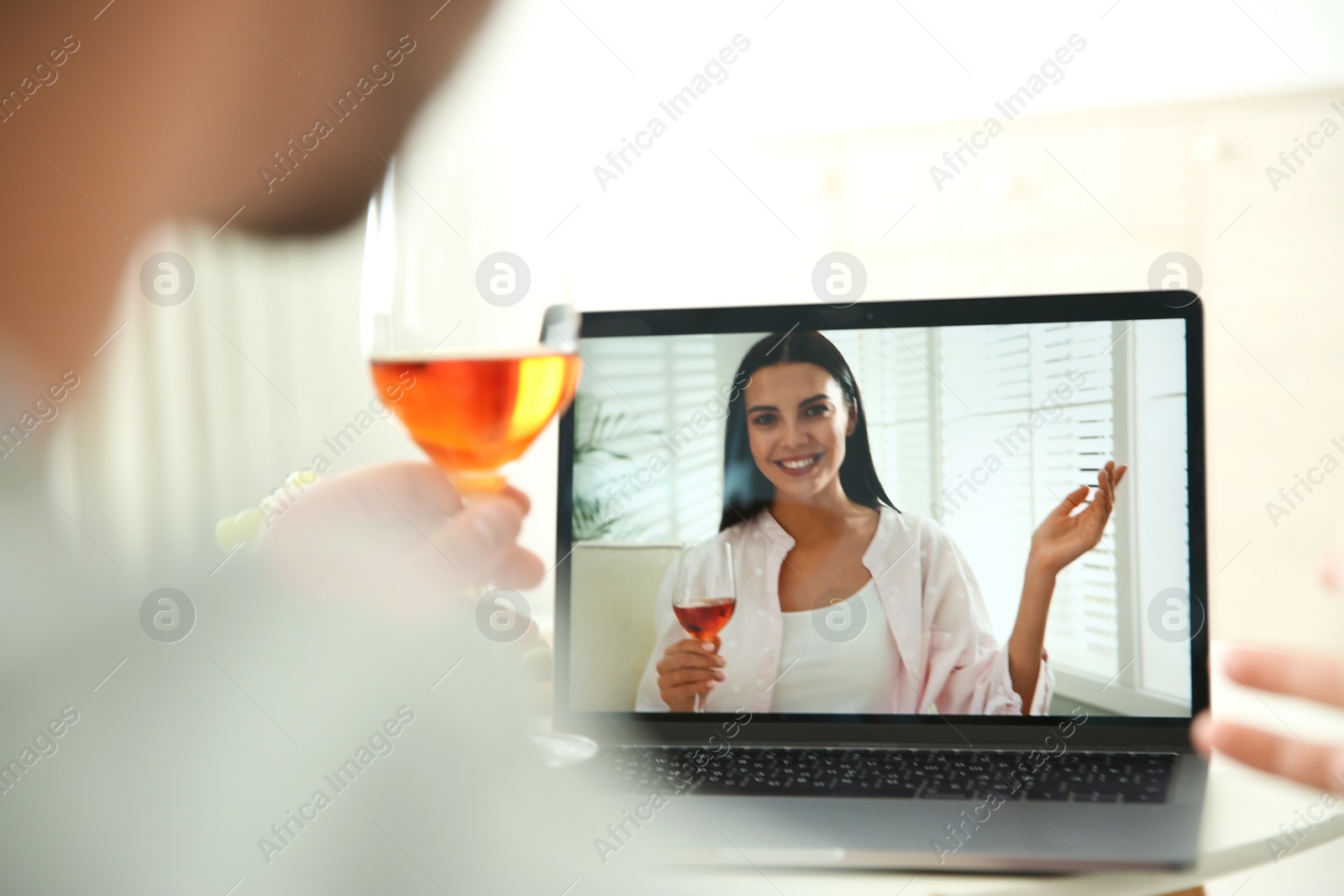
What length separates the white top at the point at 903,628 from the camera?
0.63 meters

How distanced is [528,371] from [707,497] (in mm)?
353

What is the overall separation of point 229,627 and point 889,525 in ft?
1.63

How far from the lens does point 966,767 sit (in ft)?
1.85

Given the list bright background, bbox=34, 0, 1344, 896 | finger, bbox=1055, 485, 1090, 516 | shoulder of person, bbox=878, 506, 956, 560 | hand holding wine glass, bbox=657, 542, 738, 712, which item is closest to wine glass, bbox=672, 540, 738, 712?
hand holding wine glass, bbox=657, 542, 738, 712

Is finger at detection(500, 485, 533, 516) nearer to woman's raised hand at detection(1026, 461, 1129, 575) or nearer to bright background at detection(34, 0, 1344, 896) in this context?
woman's raised hand at detection(1026, 461, 1129, 575)

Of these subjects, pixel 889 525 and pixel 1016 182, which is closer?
pixel 889 525

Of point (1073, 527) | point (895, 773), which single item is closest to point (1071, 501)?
point (1073, 527)

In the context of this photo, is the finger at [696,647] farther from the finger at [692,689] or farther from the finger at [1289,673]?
the finger at [1289,673]

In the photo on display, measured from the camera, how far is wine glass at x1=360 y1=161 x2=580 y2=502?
12.7 inches

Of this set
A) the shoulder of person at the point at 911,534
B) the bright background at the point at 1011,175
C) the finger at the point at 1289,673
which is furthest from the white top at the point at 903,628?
the bright background at the point at 1011,175

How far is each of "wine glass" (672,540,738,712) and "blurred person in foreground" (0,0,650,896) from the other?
379 mm

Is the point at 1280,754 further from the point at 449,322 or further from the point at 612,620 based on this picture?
the point at 612,620

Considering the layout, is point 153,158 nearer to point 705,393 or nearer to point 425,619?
point 425,619

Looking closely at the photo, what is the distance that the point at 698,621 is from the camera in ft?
2.18
